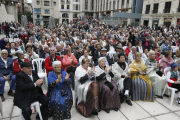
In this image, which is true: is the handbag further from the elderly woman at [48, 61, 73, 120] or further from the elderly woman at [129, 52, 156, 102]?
the elderly woman at [129, 52, 156, 102]

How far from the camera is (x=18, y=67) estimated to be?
4027 millimetres

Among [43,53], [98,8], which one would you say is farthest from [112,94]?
[98,8]

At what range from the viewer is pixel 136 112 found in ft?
11.7

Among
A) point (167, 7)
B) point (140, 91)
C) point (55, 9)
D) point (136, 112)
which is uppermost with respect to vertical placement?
point (55, 9)

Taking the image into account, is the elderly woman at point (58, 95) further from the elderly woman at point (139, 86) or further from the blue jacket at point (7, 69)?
the elderly woman at point (139, 86)

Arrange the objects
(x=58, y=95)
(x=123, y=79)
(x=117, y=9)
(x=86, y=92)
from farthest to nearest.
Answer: (x=117, y=9) < (x=123, y=79) < (x=86, y=92) < (x=58, y=95)

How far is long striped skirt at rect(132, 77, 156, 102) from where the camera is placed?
160 inches

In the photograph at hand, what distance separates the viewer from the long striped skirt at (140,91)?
405cm

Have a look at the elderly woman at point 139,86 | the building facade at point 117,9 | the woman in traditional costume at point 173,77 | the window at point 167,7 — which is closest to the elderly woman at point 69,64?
the elderly woman at point 139,86

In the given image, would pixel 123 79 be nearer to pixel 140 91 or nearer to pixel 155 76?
pixel 140 91

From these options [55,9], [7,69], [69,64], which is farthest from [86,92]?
[55,9]

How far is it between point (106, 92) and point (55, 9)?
50698 millimetres

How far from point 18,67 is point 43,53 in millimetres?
1579

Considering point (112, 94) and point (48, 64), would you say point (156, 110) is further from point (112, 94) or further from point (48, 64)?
point (48, 64)
